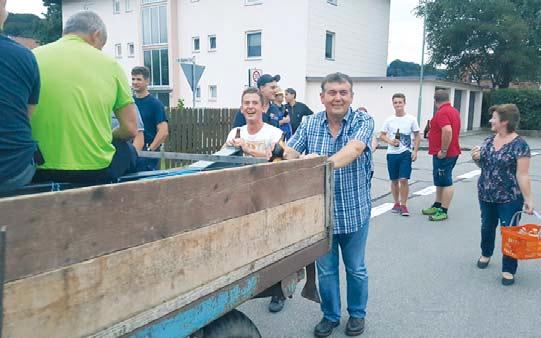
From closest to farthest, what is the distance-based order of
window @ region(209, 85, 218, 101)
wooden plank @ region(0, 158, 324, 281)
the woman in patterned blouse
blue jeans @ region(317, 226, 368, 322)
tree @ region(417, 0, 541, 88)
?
wooden plank @ region(0, 158, 324, 281), blue jeans @ region(317, 226, 368, 322), the woman in patterned blouse, tree @ region(417, 0, 541, 88), window @ region(209, 85, 218, 101)

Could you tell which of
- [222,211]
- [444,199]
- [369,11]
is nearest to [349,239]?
[222,211]

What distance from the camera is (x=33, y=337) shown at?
135cm

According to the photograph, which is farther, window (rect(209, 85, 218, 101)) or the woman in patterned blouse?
window (rect(209, 85, 218, 101))

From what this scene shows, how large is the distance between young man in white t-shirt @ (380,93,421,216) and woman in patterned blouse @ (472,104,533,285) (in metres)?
2.29

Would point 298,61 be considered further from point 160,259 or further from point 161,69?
point 160,259

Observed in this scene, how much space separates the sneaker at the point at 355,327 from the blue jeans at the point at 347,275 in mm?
37

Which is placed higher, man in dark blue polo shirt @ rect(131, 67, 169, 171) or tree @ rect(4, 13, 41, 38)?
tree @ rect(4, 13, 41, 38)

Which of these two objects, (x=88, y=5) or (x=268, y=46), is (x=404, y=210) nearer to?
(x=268, y=46)

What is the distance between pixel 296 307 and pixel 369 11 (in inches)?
1143

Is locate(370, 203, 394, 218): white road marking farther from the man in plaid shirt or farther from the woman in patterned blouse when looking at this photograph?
the man in plaid shirt

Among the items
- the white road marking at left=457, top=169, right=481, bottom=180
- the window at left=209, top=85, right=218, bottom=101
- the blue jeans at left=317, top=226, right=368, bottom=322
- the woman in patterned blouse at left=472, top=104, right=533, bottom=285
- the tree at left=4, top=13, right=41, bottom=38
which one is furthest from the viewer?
the tree at left=4, top=13, right=41, bottom=38

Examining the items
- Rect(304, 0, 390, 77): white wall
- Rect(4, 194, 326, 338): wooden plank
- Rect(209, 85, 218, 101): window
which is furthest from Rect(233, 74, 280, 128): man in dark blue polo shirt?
Rect(209, 85, 218, 101): window

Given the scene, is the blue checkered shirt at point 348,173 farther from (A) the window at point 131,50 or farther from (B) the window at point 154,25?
(A) the window at point 131,50

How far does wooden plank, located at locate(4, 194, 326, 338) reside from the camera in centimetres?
135
